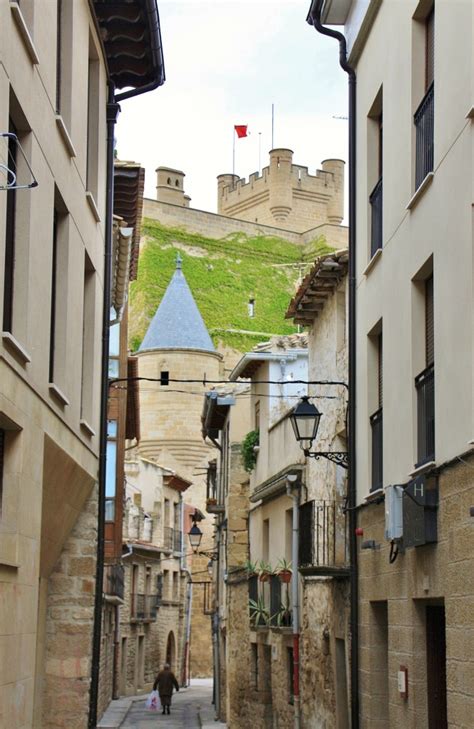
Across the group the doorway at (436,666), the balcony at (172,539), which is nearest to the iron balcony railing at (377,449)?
the doorway at (436,666)

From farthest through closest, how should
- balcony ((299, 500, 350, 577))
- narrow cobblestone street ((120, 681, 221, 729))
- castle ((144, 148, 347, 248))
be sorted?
castle ((144, 148, 347, 248)) → narrow cobblestone street ((120, 681, 221, 729)) → balcony ((299, 500, 350, 577))

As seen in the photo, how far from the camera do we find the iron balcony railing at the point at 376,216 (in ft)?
43.4

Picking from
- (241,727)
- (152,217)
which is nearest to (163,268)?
(152,217)

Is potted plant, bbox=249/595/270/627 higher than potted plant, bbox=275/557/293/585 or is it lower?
lower

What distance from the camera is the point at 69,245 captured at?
1227 centimetres

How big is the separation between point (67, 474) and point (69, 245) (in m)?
2.28

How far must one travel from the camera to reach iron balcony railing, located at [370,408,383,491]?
12812 millimetres

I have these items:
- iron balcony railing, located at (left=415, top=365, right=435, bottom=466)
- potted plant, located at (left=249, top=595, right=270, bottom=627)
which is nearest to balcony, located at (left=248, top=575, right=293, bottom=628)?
potted plant, located at (left=249, top=595, right=270, bottom=627)

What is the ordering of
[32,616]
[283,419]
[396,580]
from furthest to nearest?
1. [283,419]
2. [396,580]
3. [32,616]

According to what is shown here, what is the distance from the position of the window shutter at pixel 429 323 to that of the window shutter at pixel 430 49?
1804mm

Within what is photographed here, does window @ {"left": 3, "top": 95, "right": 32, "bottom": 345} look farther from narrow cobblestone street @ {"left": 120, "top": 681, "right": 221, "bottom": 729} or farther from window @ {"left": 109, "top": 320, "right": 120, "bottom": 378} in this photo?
narrow cobblestone street @ {"left": 120, "top": 681, "right": 221, "bottom": 729}

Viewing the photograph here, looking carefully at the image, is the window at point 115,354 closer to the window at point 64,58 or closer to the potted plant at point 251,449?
the potted plant at point 251,449

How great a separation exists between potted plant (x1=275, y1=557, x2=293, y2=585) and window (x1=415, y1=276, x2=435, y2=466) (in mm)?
9427

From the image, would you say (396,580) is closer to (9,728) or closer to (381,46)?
(9,728)
